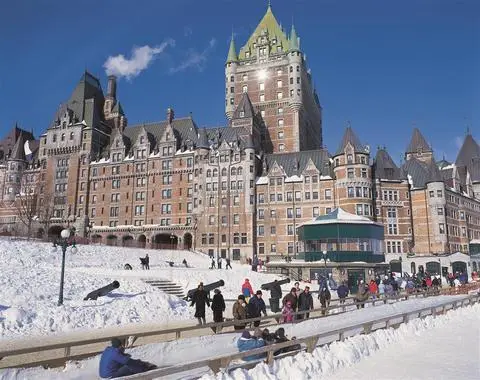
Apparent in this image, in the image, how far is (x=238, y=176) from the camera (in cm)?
6669

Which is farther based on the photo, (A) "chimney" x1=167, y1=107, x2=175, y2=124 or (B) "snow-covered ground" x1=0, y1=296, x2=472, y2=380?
A: (A) "chimney" x1=167, y1=107, x2=175, y2=124

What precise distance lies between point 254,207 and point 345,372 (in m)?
55.8

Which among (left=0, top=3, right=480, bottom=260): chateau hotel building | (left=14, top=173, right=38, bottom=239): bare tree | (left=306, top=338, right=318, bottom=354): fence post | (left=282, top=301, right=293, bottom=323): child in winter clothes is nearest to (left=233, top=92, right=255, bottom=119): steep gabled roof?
(left=0, top=3, right=480, bottom=260): chateau hotel building

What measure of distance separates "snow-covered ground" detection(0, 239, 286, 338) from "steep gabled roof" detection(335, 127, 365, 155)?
31.6 meters

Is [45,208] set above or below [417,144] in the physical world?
below

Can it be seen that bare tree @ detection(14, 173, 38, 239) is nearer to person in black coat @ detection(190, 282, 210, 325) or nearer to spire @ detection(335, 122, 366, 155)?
spire @ detection(335, 122, 366, 155)

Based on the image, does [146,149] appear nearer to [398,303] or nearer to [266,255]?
[266,255]

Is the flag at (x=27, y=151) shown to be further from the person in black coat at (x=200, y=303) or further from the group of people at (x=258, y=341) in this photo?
the group of people at (x=258, y=341)

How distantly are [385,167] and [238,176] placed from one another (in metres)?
23.3

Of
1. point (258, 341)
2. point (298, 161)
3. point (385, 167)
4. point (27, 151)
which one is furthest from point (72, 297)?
point (27, 151)

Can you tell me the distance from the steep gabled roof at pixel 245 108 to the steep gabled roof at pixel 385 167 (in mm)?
23264

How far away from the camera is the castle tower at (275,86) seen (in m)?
78.6

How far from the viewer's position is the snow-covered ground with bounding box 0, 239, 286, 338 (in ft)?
56.5

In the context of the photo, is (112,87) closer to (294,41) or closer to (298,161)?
(294,41)
